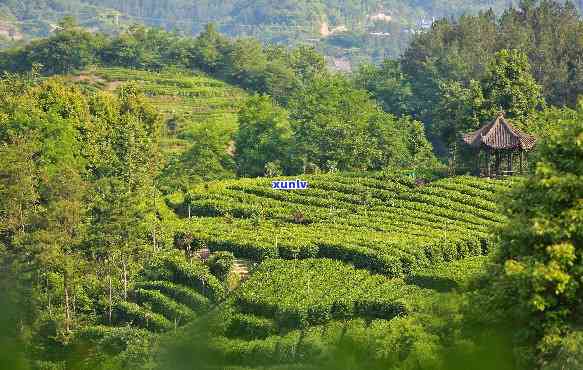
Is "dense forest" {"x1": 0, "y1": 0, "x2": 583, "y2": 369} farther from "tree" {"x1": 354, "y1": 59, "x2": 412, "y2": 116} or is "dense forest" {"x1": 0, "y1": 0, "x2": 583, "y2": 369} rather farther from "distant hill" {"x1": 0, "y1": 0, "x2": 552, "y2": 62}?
"distant hill" {"x1": 0, "y1": 0, "x2": 552, "y2": 62}

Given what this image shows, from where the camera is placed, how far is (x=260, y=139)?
52.5 m

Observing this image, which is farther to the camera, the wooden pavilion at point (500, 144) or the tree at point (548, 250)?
the wooden pavilion at point (500, 144)

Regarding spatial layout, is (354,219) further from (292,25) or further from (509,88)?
(292,25)

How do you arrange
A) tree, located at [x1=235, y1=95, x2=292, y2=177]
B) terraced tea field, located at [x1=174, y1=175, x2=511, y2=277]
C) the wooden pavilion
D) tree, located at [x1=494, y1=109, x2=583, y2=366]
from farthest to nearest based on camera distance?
tree, located at [x1=235, y1=95, x2=292, y2=177]
the wooden pavilion
terraced tea field, located at [x1=174, y1=175, x2=511, y2=277]
tree, located at [x1=494, y1=109, x2=583, y2=366]

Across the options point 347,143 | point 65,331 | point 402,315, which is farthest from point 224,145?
point 402,315

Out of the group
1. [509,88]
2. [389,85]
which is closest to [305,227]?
Result: [509,88]

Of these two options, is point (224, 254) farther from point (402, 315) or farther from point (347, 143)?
point (347, 143)

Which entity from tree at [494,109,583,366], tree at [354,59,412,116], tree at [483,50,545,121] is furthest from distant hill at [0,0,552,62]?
tree at [494,109,583,366]

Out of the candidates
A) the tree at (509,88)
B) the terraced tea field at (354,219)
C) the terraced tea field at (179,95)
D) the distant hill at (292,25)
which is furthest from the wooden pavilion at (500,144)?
the distant hill at (292,25)

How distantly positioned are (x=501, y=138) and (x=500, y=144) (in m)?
0.40

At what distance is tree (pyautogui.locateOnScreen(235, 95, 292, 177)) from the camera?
171 ft

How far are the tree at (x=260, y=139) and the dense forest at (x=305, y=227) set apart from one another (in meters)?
0.13

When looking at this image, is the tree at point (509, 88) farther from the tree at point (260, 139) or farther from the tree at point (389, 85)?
the tree at point (389, 85)

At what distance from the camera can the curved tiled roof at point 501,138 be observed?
40094mm
